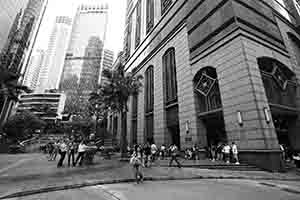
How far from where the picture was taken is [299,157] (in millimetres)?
13422

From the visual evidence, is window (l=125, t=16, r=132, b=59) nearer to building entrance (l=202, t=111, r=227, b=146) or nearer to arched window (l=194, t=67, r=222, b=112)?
arched window (l=194, t=67, r=222, b=112)

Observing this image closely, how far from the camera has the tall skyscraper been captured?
99.2 metres

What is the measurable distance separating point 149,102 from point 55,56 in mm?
162318

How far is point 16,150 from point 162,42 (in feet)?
113

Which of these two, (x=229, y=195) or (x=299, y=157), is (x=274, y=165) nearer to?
(x=299, y=157)

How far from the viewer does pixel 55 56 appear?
152750mm

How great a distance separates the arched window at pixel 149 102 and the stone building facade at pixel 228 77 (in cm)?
28

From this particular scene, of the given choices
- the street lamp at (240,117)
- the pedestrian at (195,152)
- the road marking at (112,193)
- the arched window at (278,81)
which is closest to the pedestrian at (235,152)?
the street lamp at (240,117)

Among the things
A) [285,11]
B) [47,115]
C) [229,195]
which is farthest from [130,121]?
[47,115]

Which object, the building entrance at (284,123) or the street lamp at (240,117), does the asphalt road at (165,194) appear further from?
the building entrance at (284,123)

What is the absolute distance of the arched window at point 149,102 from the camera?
28294 millimetres

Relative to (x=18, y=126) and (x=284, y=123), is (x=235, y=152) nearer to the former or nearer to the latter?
(x=284, y=123)

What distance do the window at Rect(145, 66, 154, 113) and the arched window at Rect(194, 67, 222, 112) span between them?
1132 centimetres

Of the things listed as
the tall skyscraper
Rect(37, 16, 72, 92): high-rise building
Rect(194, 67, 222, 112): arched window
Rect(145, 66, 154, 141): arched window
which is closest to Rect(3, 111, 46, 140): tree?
Rect(145, 66, 154, 141): arched window
